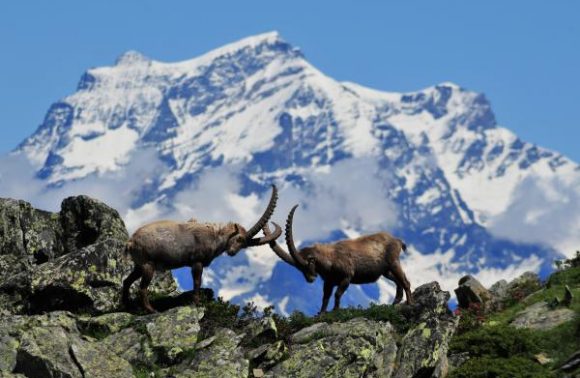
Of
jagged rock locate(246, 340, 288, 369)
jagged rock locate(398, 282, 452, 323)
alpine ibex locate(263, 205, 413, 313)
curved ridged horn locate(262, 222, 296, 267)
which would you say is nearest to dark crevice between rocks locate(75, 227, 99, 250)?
curved ridged horn locate(262, 222, 296, 267)

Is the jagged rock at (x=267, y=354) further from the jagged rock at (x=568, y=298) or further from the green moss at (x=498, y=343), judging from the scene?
the jagged rock at (x=568, y=298)

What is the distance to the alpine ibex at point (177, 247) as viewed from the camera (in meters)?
32.1

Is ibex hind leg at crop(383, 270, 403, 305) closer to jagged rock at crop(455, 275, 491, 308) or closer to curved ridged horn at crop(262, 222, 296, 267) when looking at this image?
jagged rock at crop(455, 275, 491, 308)

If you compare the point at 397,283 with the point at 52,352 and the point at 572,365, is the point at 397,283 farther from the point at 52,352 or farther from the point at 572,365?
the point at 52,352

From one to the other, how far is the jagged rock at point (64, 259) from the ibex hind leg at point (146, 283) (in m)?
1.14

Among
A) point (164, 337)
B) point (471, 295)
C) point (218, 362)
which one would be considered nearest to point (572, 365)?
point (218, 362)

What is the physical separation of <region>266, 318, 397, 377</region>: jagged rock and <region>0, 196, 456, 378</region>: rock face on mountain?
0.03 metres

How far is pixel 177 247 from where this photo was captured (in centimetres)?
3262

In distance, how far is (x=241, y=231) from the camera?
3434 cm

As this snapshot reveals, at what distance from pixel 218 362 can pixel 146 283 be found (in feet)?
14.9

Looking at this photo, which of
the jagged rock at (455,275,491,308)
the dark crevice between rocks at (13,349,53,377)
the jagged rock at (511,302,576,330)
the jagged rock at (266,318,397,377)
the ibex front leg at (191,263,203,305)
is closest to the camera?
the dark crevice between rocks at (13,349,53,377)

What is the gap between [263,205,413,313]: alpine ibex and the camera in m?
37.9

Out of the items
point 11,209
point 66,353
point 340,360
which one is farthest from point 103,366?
point 11,209

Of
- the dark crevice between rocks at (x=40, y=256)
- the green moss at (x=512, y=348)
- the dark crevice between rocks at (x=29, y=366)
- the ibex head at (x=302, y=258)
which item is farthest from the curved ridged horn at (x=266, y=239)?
the dark crevice between rocks at (x=29, y=366)
